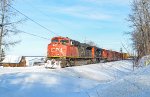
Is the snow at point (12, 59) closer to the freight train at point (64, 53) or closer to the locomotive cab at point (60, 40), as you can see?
the freight train at point (64, 53)

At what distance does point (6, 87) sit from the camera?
13.9 metres

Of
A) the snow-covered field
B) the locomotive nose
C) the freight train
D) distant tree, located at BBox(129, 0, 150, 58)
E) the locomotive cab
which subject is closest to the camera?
the snow-covered field

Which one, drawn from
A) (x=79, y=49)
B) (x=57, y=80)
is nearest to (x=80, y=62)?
(x=79, y=49)

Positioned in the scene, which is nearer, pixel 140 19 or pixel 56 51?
pixel 56 51

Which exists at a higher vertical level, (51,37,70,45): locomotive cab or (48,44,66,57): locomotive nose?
(51,37,70,45): locomotive cab

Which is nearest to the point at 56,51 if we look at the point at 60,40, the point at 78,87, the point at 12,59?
the point at 60,40

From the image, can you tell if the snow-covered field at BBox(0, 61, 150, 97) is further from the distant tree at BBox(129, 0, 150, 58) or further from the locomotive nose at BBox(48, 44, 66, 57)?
the distant tree at BBox(129, 0, 150, 58)

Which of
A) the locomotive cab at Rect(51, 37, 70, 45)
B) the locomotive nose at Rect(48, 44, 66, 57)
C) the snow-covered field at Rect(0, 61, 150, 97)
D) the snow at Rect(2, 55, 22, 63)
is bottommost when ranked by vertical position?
the snow-covered field at Rect(0, 61, 150, 97)

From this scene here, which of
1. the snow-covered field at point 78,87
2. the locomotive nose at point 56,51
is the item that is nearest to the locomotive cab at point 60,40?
the locomotive nose at point 56,51

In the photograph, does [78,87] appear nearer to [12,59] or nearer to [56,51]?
[56,51]

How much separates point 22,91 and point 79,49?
26.9m

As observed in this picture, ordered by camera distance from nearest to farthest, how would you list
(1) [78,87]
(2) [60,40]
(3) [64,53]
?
(1) [78,87] → (3) [64,53] → (2) [60,40]

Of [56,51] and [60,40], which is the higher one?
[60,40]

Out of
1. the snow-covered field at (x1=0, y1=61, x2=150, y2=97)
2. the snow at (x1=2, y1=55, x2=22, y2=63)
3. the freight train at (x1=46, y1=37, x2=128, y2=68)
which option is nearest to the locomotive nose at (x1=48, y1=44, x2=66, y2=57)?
the freight train at (x1=46, y1=37, x2=128, y2=68)
